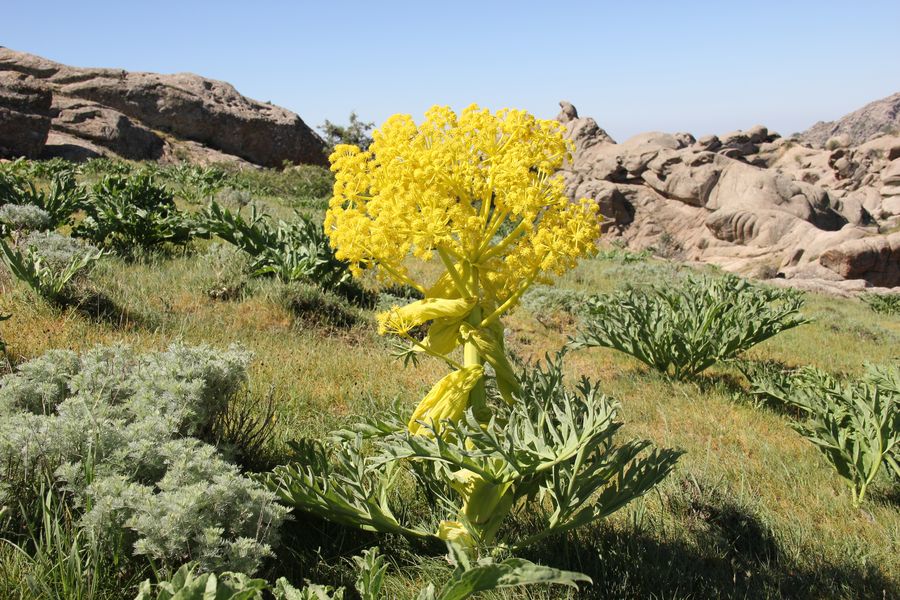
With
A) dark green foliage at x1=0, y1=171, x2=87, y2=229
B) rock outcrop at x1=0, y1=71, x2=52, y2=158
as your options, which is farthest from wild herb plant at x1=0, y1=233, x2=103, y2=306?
rock outcrop at x1=0, y1=71, x2=52, y2=158

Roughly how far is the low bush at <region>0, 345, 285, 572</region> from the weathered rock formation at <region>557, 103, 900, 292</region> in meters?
26.3

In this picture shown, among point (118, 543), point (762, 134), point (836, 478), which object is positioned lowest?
point (836, 478)

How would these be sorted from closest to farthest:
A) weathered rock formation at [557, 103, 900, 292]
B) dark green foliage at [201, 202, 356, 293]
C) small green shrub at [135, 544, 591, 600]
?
1. small green shrub at [135, 544, 591, 600]
2. dark green foliage at [201, 202, 356, 293]
3. weathered rock formation at [557, 103, 900, 292]

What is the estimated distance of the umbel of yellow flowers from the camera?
179 cm

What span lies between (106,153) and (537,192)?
29.5m

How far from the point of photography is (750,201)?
124ft

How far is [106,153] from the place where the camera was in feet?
85.1

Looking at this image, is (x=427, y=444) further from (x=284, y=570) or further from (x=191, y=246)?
(x=191, y=246)

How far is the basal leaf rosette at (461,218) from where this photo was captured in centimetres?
179

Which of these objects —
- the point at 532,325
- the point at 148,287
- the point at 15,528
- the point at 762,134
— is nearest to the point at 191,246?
the point at 148,287

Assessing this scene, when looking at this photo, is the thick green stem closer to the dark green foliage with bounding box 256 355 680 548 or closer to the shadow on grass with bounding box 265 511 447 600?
the dark green foliage with bounding box 256 355 680 548

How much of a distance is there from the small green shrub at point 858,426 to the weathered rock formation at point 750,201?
23.2m

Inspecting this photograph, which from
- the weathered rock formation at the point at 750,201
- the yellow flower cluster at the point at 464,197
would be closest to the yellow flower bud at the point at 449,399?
the yellow flower cluster at the point at 464,197

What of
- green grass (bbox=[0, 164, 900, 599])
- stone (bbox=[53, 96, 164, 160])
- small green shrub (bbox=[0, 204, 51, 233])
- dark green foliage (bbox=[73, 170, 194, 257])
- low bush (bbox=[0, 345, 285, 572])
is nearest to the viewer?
low bush (bbox=[0, 345, 285, 572])
